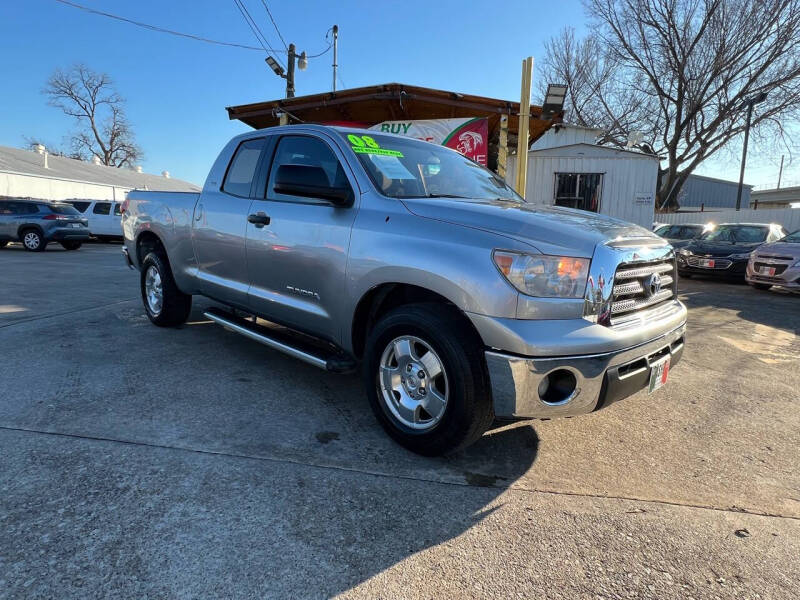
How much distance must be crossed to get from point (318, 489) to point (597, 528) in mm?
1326

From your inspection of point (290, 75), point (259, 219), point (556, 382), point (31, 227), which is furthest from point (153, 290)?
point (31, 227)

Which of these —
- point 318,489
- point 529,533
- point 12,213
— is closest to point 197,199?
point 318,489

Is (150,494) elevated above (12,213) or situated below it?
below

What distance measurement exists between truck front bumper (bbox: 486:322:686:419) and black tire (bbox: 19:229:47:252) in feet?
61.8

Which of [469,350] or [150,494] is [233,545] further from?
[469,350]

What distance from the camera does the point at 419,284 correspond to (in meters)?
2.69

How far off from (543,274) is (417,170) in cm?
150

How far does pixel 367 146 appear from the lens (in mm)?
3506

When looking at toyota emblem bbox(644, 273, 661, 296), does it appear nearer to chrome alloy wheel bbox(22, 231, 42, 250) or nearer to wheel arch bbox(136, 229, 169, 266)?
wheel arch bbox(136, 229, 169, 266)

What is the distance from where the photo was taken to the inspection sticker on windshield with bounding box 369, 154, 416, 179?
3.33 metres

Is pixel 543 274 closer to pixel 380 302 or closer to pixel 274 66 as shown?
pixel 380 302

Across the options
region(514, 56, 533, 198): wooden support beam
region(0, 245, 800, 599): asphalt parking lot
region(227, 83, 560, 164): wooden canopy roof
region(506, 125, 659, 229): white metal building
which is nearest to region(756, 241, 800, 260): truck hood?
region(506, 125, 659, 229): white metal building

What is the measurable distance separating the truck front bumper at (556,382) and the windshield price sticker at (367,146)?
5.79 ft

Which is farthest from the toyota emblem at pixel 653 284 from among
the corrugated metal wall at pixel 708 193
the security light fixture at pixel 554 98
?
the corrugated metal wall at pixel 708 193
